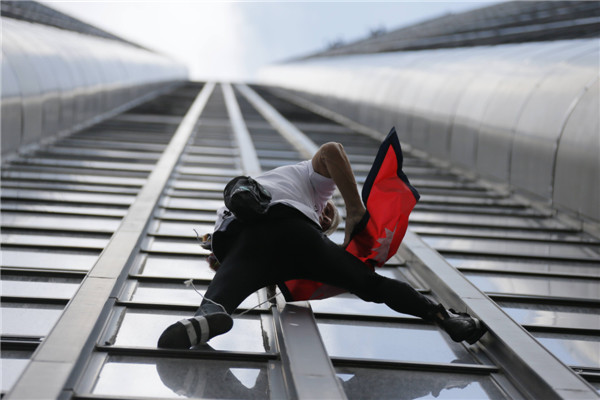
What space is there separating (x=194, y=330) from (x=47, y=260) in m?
3.17

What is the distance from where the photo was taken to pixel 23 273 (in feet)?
22.1

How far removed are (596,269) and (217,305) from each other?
482 cm

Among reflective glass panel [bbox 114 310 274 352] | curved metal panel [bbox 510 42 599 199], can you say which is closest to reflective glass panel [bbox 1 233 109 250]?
reflective glass panel [bbox 114 310 274 352]

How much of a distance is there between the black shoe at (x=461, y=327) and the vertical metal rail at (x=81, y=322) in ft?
7.46

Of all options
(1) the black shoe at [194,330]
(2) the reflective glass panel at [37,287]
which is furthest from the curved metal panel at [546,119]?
(1) the black shoe at [194,330]

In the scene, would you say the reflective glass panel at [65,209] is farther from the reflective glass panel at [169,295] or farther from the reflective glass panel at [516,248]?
the reflective glass panel at [516,248]

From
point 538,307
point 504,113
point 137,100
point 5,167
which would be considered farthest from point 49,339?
point 137,100

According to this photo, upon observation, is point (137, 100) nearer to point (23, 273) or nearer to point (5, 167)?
point (5, 167)

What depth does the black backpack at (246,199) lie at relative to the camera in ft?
16.3

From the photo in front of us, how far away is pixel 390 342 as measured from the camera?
17.7 feet

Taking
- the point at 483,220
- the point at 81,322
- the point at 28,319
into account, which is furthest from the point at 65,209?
the point at 483,220

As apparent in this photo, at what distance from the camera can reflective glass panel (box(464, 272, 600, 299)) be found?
7105mm

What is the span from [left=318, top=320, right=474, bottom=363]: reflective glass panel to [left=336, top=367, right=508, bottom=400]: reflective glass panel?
210mm

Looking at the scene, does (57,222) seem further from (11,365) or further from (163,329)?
(11,365)
